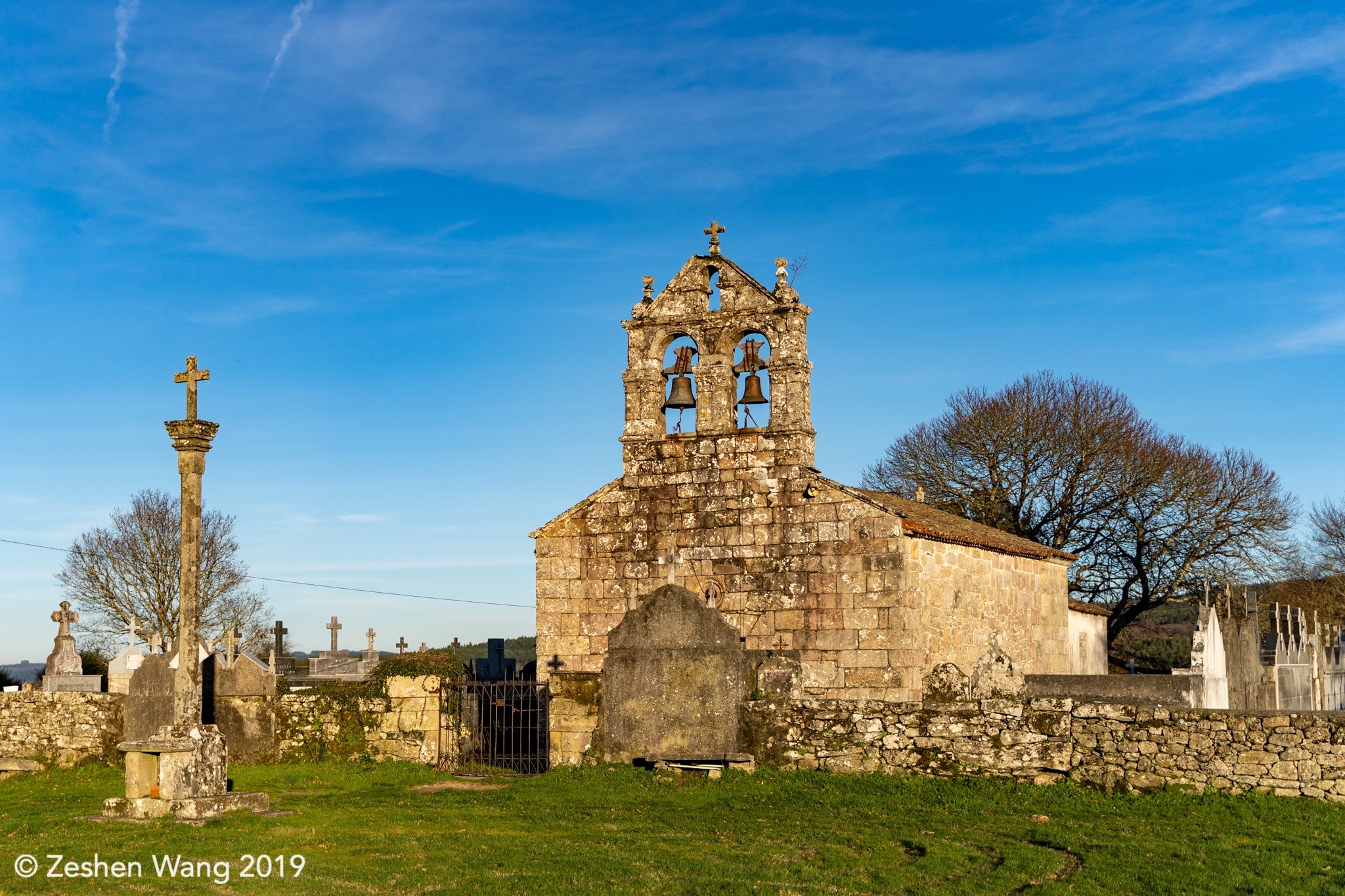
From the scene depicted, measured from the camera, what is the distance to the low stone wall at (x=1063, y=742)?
12258 millimetres

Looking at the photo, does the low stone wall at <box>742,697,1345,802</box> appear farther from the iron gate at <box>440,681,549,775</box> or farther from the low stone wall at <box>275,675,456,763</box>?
the low stone wall at <box>275,675,456,763</box>

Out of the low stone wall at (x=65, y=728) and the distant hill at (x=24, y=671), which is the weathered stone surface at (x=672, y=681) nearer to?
the low stone wall at (x=65, y=728)

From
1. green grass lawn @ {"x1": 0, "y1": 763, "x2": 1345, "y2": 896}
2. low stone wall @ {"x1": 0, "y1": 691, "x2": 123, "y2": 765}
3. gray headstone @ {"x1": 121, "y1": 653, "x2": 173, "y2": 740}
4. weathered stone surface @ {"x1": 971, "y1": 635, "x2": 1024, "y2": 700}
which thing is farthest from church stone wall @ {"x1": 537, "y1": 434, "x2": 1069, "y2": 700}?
low stone wall @ {"x1": 0, "y1": 691, "x2": 123, "y2": 765}

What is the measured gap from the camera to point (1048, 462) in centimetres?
3722

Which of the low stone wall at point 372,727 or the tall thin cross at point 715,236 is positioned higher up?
the tall thin cross at point 715,236

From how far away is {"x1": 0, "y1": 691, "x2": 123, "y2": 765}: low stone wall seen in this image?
18078mm

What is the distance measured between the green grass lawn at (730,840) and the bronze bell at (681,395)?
6.62 metres

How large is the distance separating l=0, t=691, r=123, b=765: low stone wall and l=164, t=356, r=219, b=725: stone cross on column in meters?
5.90

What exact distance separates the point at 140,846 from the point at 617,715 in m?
6.23

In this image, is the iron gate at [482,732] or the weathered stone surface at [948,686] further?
the iron gate at [482,732]

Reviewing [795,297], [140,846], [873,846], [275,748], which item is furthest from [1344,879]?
[275,748]

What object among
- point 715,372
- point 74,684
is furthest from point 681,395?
point 74,684

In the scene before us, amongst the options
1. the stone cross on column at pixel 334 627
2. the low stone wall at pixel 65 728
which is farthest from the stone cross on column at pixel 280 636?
the low stone wall at pixel 65 728

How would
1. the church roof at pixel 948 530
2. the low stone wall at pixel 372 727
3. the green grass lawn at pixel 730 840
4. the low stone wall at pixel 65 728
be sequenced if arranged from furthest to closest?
1. the church roof at pixel 948 530
2. the low stone wall at pixel 65 728
3. the low stone wall at pixel 372 727
4. the green grass lawn at pixel 730 840
